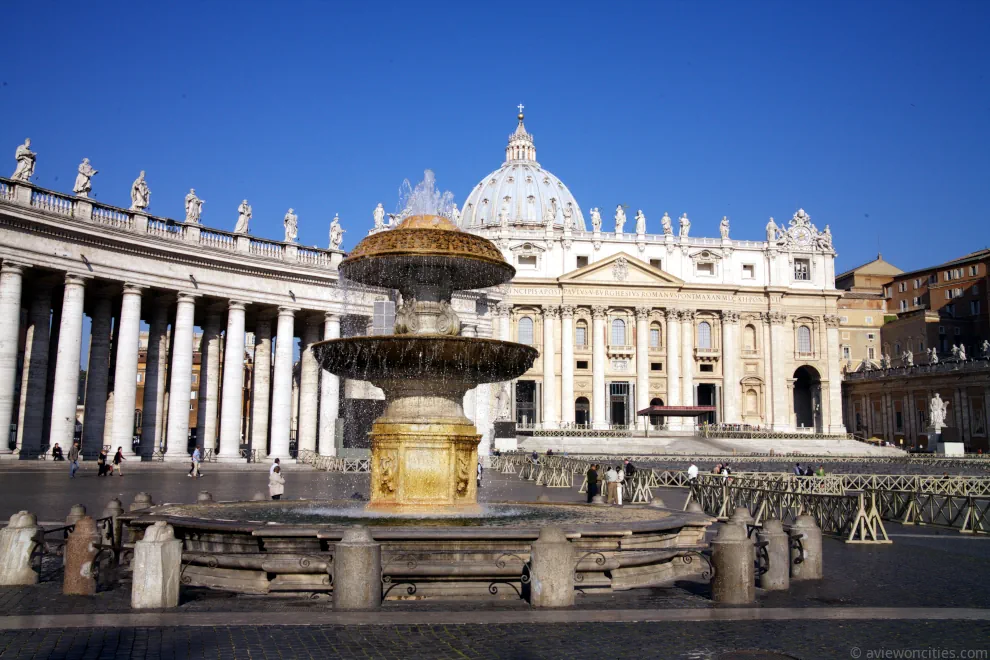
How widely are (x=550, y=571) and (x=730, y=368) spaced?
8323cm

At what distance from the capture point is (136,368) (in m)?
34.0

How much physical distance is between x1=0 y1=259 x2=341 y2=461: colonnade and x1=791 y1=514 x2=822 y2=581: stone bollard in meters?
24.2

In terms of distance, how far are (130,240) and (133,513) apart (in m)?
22.8

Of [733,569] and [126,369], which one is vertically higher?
[126,369]

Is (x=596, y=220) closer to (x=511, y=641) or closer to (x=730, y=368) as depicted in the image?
(x=730, y=368)

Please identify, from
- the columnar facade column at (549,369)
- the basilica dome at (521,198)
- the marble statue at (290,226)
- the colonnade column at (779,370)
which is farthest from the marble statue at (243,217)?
the basilica dome at (521,198)

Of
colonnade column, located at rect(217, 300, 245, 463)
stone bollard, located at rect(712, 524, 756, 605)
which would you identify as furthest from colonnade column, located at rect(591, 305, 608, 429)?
stone bollard, located at rect(712, 524, 756, 605)

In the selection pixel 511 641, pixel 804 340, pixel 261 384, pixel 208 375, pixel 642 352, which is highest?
pixel 804 340

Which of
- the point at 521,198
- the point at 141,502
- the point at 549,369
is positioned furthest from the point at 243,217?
the point at 521,198

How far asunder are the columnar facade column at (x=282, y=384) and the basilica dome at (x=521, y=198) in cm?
8428

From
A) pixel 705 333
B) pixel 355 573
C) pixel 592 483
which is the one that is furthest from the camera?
pixel 705 333

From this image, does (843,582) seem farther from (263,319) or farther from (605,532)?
(263,319)

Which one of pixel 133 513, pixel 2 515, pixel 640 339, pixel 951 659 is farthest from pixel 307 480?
pixel 640 339

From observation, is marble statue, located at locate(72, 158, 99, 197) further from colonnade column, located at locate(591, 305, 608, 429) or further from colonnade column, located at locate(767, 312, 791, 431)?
colonnade column, located at locate(767, 312, 791, 431)
